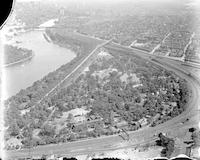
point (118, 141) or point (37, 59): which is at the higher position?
point (37, 59)

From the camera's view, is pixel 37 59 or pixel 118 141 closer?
pixel 118 141

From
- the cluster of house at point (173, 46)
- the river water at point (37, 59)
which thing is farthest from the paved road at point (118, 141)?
the river water at point (37, 59)

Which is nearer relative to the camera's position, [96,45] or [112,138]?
[112,138]

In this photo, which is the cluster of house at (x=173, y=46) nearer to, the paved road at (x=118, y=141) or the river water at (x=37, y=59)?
the paved road at (x=118, y=141)

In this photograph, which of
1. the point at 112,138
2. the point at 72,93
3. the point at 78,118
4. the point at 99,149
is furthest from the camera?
the point at 72,93

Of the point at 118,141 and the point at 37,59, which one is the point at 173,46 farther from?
the point at 37,59

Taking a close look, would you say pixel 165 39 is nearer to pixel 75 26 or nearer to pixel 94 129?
pixel 75 26

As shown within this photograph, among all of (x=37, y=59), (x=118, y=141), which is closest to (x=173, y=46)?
(x=118, y=141)

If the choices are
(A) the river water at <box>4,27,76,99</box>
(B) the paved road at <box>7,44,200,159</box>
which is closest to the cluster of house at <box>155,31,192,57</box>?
(B) the paved road at <box>7,44,200,159</box>

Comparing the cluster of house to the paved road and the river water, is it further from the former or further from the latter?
the river water

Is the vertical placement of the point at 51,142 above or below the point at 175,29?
below

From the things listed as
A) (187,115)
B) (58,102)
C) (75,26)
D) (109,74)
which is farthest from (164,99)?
(75,26)
